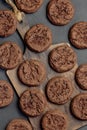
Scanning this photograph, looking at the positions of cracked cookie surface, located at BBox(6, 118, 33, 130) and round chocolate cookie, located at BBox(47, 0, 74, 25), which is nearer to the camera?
cracked cookie surface, located at BBox(6, 118, 33, 130)

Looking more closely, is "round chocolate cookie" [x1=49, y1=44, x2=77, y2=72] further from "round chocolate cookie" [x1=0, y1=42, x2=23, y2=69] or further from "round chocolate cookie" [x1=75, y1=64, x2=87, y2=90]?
"round chocolate cookie" [x1=0, y1=42, x2=23, y2=69]

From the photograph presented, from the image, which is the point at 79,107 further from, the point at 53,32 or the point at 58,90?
the point at 53,32

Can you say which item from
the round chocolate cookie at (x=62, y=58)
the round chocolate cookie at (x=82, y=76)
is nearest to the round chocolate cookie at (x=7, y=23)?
the round chocolate cookie at (x=62, y=58)

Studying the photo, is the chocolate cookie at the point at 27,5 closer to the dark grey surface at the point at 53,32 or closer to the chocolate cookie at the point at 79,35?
the dark grey surface at the point at 53,32

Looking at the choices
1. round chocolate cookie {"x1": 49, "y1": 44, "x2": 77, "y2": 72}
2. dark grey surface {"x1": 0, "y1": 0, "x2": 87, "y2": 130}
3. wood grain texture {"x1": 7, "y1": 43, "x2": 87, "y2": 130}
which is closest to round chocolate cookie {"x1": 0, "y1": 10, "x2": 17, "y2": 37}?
dark grey surface {"x1": 0, "y1": 0, "x2": 87, "y2": 130}

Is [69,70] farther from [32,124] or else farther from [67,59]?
[32,124]

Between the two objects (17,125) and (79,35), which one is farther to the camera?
(79,35)

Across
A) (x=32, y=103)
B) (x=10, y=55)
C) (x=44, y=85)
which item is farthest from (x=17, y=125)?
(x=10, y=55)
